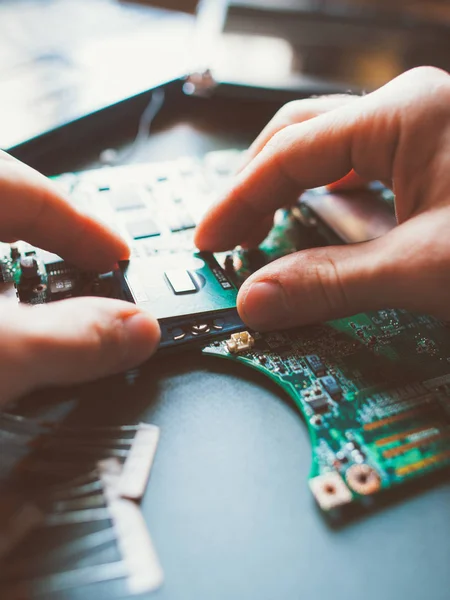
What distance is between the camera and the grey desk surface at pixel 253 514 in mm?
943

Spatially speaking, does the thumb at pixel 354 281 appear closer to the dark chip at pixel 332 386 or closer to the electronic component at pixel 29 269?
the dark chip at pixel 332 386

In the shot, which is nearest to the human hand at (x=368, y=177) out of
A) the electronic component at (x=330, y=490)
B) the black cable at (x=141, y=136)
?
the electronic component at (x=330, y=490)

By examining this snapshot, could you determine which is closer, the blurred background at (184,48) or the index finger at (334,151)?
the index finger at (334,151)

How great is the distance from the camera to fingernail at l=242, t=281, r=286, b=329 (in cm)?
123

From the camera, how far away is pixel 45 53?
2340mm

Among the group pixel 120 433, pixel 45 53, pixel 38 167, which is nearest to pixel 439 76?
→ pixel 120 433

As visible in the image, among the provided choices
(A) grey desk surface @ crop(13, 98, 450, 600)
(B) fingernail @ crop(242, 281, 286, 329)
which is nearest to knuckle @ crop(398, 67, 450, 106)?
(B) fingernail @ crop(242, 281, 286, 329)

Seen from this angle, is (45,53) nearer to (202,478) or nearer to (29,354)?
(29,354)

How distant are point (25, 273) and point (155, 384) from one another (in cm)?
46

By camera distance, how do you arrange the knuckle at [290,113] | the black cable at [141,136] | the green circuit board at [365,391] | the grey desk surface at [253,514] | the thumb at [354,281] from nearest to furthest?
the grey desk surface at [253,514]
the green circuit board at [365,391]
the thumb at [354,281]
the knuckle at [290,113]
the black cable at [141,136]

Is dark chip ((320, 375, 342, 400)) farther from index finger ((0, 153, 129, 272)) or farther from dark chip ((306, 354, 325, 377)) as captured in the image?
index finger ((0, 153, 129, 272))

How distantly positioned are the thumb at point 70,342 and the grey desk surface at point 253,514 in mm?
143

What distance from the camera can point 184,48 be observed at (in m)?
2.51

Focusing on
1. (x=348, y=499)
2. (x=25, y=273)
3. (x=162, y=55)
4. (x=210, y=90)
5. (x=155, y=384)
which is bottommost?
(x=348, y=499)
